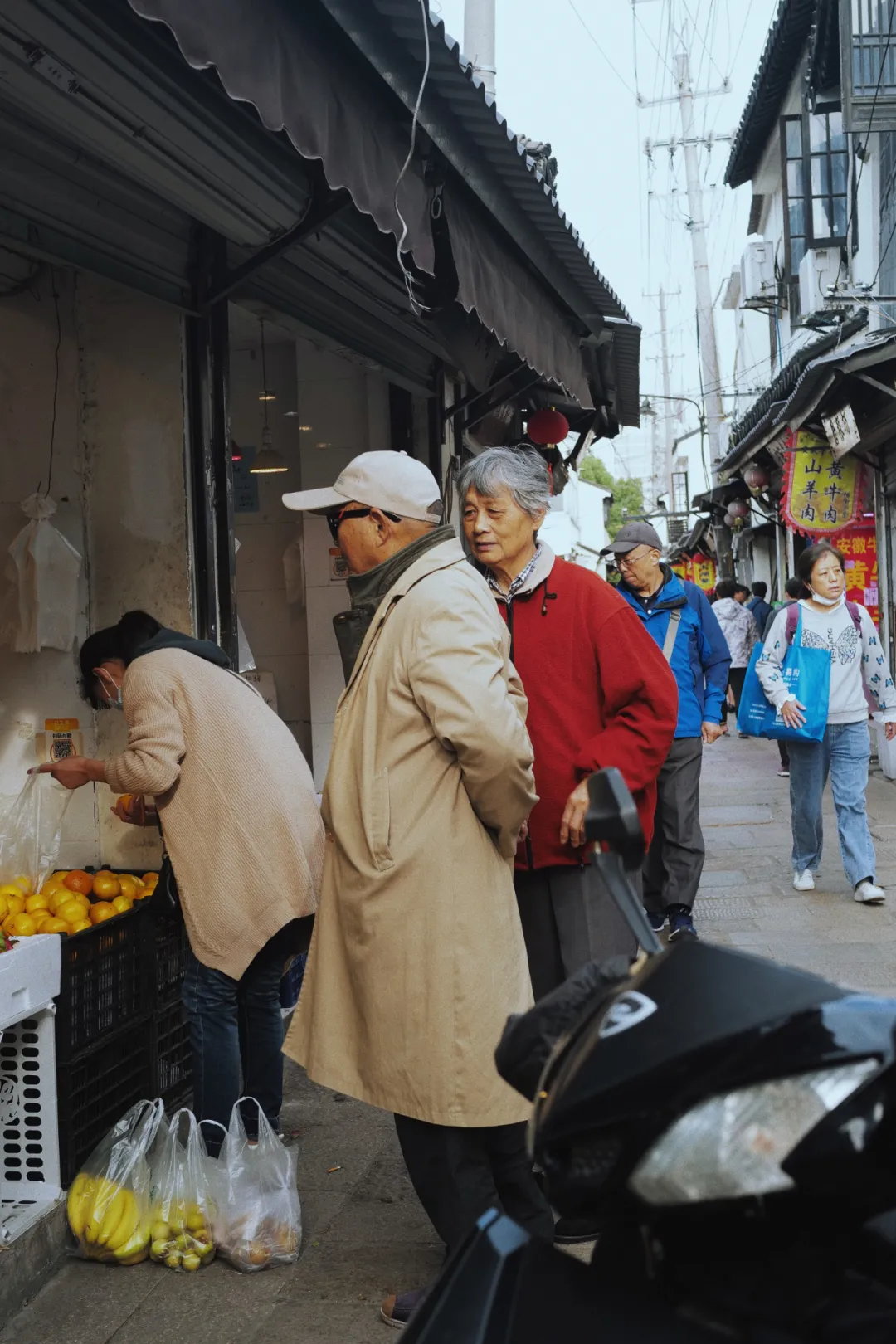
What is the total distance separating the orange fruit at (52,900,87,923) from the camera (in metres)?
4.22

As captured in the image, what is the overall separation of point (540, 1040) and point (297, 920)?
2.58 m

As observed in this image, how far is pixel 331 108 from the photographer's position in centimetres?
345

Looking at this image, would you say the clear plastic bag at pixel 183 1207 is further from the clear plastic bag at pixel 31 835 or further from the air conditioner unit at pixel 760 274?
the air conditioner unit at pixel 760 274

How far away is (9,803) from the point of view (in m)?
4.70

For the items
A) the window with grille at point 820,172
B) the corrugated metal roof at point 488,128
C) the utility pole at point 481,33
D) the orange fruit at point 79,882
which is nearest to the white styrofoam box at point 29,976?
the orange fruit at point 79,882

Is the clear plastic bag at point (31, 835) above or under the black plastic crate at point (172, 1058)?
above

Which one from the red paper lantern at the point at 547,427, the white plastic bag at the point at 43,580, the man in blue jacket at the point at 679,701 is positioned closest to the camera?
the white plastic bag at the point at 43,580

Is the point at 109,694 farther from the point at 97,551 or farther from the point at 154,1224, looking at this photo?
the point at 154,1224

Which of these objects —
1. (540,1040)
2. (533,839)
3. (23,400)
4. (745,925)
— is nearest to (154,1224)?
(533,839)

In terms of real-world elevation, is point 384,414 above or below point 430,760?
above

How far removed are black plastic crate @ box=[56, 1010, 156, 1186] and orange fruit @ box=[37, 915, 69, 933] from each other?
0.39m

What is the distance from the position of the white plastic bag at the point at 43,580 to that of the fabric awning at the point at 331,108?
74.6 inches

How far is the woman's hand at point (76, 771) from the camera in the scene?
4227 mm

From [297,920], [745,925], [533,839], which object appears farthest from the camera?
[745,925]
